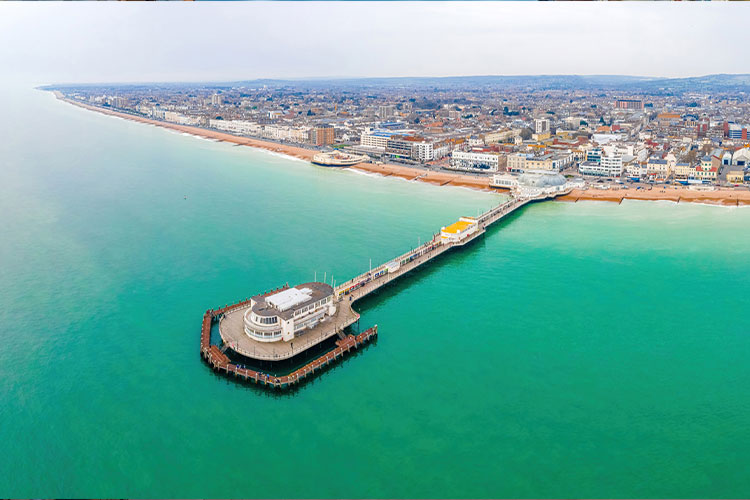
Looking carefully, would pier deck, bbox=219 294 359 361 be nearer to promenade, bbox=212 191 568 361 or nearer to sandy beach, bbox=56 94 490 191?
promenade, bbox=212 191 568 361

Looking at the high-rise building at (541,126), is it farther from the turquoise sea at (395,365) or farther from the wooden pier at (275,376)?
the wooden pier at (275,376)

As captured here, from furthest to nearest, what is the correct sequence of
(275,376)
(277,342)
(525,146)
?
(525,146) < (277,342) < (275,376)

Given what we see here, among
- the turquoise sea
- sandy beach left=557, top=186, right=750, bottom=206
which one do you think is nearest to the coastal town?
sandy beach left=557, top=186, right=750, bottom=206

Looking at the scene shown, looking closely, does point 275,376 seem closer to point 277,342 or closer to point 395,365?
point 277,342

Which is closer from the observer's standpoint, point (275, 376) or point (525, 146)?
point (275, 376)

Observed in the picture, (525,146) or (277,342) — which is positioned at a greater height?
(525,146)

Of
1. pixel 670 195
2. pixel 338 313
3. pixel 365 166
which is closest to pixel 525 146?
pixel 365 166

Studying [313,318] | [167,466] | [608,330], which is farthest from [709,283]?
[167,466]

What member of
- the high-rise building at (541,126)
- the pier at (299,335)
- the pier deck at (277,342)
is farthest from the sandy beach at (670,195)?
the high-rise building at (541,126)
